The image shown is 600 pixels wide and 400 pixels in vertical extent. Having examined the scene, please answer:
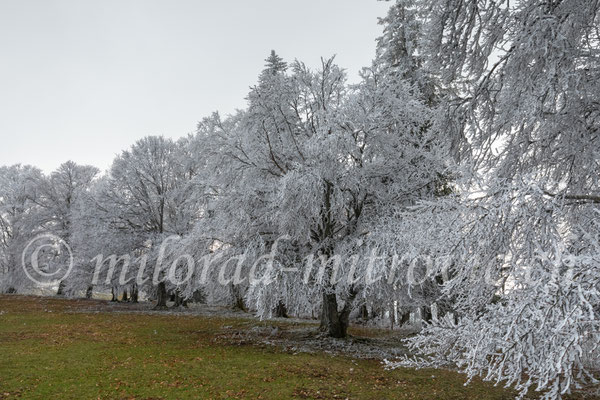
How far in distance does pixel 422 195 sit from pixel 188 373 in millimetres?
8491

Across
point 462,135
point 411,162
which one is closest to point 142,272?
point 411,162

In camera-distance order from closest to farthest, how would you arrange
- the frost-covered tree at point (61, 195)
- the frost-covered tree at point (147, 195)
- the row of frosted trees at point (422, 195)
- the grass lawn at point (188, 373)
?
1. the row of frosted trees at point (422, 195)
2. the grass lawn at point (188, 373)
3. the frost-covered tree at point (147, 195)
4. the frost-covered tree at point (61, 195)

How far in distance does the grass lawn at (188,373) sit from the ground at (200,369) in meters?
0.02

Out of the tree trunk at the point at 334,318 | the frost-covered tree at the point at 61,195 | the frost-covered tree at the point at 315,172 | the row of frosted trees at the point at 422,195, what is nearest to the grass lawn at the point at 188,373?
the row of frosted trees at the point at 422,195

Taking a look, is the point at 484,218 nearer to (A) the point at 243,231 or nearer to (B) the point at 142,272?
(A) the point at 243,231

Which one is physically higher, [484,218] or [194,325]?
[484,218]

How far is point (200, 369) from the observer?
28.3ft

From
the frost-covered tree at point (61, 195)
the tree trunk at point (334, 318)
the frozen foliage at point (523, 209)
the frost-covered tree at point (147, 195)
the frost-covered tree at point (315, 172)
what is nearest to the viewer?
the frozen foliage at point (523, 209)

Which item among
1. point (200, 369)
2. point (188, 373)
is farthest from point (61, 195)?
point (188, 373)

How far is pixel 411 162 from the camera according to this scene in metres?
12.0

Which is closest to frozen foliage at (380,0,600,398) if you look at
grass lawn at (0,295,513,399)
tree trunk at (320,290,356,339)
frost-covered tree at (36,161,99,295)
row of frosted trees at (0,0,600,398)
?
row of frosted trees at (0,0,600,398)

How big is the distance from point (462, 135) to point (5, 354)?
1222 centimetres

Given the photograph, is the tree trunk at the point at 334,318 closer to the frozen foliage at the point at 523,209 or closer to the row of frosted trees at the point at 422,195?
the row of frosted trees at the point at 422,195

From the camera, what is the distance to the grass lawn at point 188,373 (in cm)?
695
